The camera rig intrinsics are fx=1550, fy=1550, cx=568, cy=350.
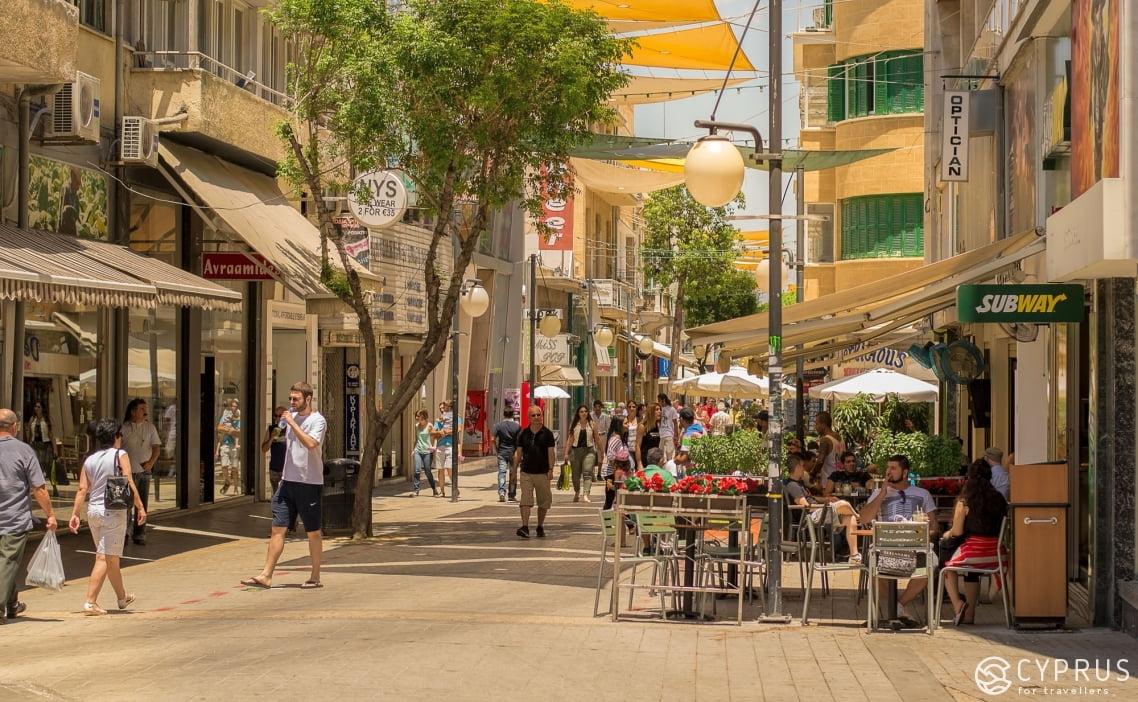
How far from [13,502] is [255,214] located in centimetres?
1087

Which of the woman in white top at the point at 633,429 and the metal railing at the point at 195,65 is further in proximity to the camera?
the woman in white top at the point at 633,429

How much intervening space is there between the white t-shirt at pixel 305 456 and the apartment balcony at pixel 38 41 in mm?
5275

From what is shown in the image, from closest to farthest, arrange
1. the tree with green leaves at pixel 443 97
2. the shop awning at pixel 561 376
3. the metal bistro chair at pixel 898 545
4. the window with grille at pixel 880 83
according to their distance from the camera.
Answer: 1. the metal bistro chair at pixel 898 545
2. the tree with green leaves at pixel 443 97
3. the window with grille at pixel 880 83
4. the shop awning at pixel 561 376

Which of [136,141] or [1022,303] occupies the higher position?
Result: [136,141]

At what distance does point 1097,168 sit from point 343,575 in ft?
28.1

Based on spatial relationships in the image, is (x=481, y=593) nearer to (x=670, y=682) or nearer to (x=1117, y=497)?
(x=670, y=682)

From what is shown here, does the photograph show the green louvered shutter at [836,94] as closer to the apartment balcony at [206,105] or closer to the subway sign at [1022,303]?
the apartment balcony at [206,105]

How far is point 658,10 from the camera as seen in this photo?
106 feet

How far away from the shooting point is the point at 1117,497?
1238 centimetres

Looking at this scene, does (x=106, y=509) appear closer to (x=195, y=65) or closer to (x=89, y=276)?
(x=89, y=276)

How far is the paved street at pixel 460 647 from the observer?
962cm

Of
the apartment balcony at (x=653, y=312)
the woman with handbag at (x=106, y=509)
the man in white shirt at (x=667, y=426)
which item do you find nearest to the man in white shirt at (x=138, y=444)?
the woman with handbag at (x=106, y=509)

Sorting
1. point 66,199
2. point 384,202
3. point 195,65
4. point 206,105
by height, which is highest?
point 195,65

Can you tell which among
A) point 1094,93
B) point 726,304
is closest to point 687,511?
point 1094,93
